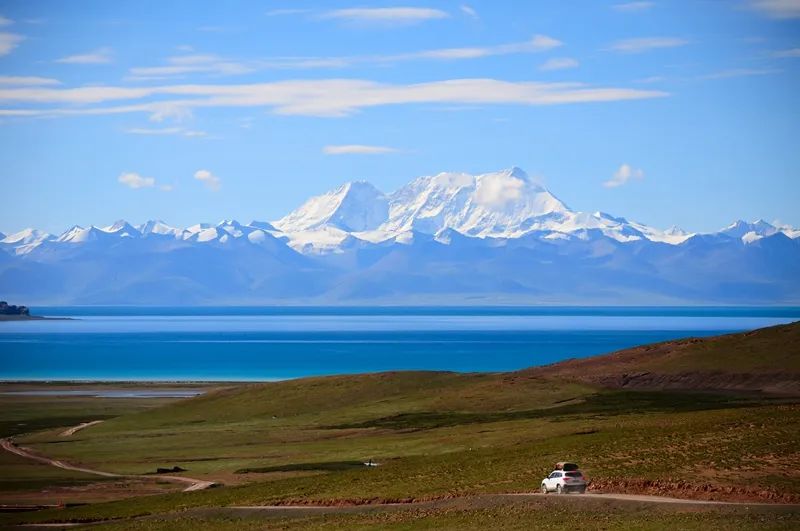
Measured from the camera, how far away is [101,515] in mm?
57000

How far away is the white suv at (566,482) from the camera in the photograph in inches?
1938

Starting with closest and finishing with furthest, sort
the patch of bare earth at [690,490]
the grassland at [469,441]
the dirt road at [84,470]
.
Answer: the patch of bare earth at [690,490] < the grassland at [469,441] < the dirt road at [84,470]

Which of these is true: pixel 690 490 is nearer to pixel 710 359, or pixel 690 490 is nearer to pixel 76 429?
pixel 710 359

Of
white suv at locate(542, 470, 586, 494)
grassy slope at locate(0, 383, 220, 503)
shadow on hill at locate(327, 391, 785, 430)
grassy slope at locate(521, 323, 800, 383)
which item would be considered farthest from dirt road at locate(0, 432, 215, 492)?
grassy slope at locate(521, 323, 800, 383)

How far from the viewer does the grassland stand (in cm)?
4997

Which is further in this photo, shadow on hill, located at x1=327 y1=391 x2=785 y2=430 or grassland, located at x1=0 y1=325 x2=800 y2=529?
shadow on hill, located at x1=327 y1=391 x2=785 y2=430

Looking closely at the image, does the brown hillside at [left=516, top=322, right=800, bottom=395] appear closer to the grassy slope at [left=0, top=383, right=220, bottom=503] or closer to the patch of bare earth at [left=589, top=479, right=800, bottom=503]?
the grassy slope at [left=0, top=383, right=220, bottom=503]

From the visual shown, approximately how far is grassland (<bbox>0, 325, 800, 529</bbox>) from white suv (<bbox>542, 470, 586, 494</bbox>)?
1.56m

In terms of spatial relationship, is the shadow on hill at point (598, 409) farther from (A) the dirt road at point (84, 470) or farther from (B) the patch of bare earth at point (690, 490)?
(B) the patch of bare earth at point (690, 490)

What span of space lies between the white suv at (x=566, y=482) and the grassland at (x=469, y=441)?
1.56 metres

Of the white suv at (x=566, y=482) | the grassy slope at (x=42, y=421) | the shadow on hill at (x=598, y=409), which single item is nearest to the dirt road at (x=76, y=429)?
the grassy slope at (x=42, y=421)

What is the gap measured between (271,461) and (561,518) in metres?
34.9

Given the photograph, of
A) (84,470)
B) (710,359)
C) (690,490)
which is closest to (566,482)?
(690,490)

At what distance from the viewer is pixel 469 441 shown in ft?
248
